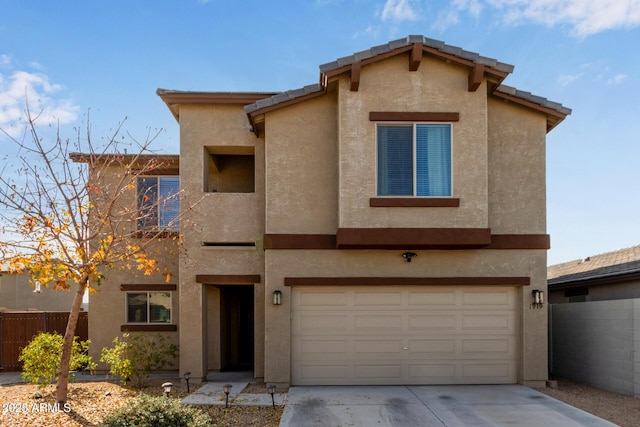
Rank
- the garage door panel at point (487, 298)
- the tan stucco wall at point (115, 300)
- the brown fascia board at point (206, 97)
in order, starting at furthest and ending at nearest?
the tan stucco wall at point (115, 300), the brown fascia board at point (206, 97), the garage door panel at point (487, 298)

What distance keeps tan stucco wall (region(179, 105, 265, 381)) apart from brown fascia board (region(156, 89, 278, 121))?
0.17 meters

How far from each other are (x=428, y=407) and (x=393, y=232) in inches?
140

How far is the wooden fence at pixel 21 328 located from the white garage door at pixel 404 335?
22.2 ft

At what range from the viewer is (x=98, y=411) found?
848 cm

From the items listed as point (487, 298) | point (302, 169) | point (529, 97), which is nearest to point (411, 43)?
point (529, 97)

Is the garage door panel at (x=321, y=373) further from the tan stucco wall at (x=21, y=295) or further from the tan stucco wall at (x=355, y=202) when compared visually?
the tan stucco wall at (x=21, y=295)

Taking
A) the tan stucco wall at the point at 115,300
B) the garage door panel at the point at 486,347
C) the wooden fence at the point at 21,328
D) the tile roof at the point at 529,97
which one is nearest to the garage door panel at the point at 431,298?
the garage door panel at the point at 486,347

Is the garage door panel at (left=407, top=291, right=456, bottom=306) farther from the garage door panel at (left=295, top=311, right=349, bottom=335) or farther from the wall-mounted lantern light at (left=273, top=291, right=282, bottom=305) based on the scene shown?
the wall-mounted lantern light at (left=273, top=291, right=282, bottom=305)

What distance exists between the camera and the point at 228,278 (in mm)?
11211

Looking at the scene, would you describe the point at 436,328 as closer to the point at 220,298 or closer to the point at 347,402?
the point at 347,402

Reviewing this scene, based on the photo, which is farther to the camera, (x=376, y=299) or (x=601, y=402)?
(x=376, y=299)

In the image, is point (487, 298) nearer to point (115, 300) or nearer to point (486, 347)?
point (486, 347)

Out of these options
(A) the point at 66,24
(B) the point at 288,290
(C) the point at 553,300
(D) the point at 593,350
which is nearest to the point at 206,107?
(A) the point at 66,24

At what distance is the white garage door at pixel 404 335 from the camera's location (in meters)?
10.7
